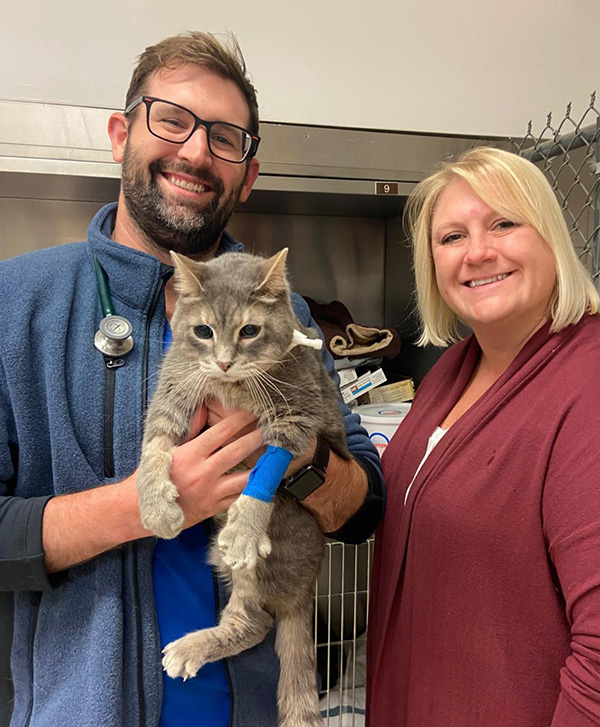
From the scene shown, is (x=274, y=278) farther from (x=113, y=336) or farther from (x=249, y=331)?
(x=113, y=336)

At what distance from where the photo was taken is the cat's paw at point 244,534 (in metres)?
0.82

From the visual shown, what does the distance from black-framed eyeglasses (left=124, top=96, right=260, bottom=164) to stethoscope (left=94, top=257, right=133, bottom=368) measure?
0.39 m

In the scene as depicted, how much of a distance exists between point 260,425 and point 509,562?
509 mm

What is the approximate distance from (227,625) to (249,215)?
1548 mm

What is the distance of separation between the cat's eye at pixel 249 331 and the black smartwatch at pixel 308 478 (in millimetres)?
258

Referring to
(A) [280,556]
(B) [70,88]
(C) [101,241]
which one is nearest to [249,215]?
(B) [70,88]

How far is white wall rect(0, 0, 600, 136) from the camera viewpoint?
1.54 meters

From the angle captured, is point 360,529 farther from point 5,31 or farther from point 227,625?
point 5,31

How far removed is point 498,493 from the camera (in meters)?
0.84

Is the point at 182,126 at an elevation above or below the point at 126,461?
above

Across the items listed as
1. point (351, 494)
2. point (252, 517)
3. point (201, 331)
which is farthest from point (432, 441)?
point (201, 331)

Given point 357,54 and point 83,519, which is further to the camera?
point 357,54

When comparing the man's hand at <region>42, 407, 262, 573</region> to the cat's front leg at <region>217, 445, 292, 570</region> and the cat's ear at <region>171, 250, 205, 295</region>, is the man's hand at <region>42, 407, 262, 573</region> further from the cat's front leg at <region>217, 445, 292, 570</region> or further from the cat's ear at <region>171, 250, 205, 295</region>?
the cat's ear at <region>171, 250, 205, 295</region>

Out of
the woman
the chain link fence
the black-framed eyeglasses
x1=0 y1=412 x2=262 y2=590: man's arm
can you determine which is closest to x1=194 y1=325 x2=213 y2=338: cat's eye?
x1=0 y1=412 x2=262 y2=590: man's arm
